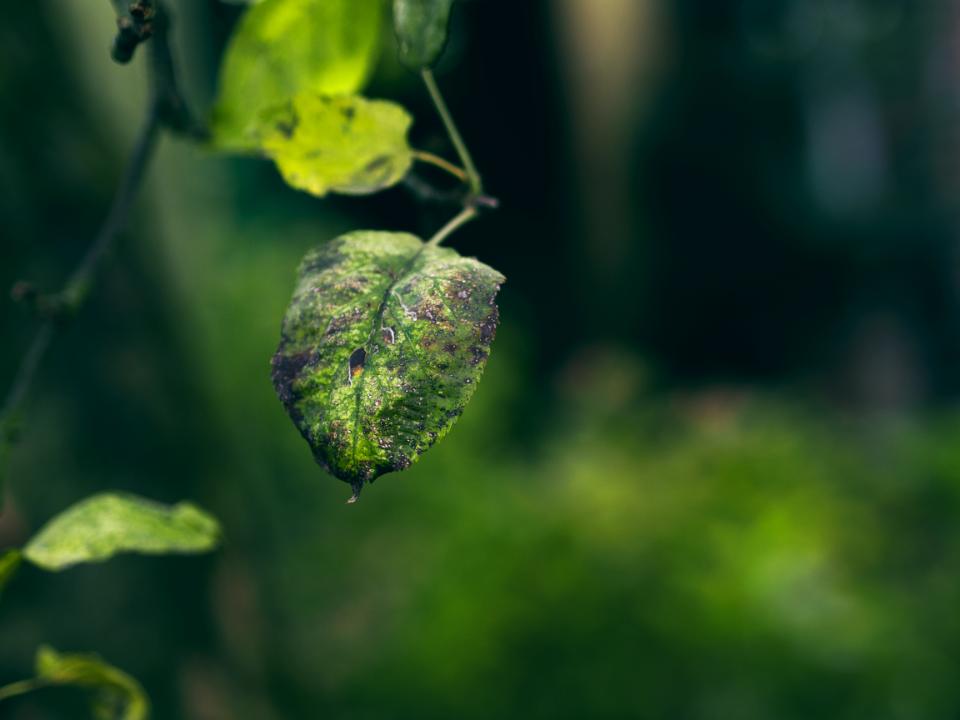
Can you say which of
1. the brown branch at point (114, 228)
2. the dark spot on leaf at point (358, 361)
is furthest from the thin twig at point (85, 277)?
the dark spot on leaf at point (358, 361)

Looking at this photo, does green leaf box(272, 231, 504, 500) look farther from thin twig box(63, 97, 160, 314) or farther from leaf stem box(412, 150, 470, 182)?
thin twig box(63, 97, 160, 314)

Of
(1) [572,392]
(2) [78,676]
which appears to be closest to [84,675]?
(2) [78,676]

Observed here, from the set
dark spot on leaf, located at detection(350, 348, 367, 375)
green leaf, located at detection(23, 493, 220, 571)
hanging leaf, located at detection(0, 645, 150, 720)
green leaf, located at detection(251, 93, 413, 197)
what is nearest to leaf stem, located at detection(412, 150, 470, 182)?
green leaf, located at detection(251, 93, 413, 197)

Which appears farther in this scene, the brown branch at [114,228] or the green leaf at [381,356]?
the brown branch at [114,228]

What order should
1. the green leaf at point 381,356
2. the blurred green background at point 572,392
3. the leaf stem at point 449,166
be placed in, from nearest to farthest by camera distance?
the green leaf at point 381,356, the leaf stem at point 449,166, the blurred green background at point 572,392

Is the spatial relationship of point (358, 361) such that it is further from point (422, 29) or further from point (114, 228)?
point (114, 228)

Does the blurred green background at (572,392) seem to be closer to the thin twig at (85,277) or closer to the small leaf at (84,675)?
the thin twig at (85,277)
